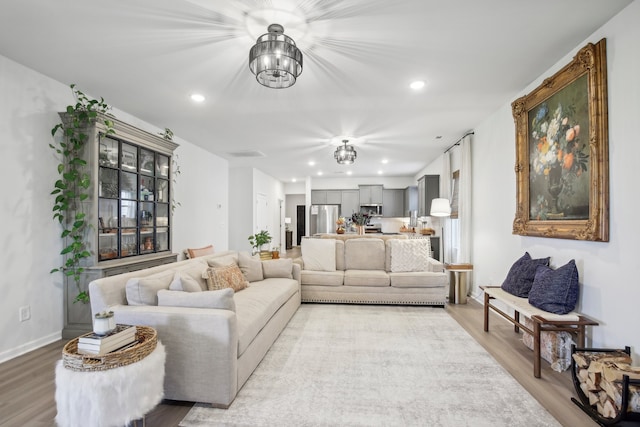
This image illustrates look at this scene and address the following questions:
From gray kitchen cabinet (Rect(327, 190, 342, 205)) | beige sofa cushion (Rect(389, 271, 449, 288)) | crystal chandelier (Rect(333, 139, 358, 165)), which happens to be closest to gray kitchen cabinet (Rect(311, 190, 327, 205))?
gray kitchen cabinet (Rect(327, 190, 342, 205))

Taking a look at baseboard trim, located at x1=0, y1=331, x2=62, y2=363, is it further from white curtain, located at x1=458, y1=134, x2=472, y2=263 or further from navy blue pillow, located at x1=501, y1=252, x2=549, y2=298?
white curtain, located at x1=458, y1=134, x2=472, y2=263

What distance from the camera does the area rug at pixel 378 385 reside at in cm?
193

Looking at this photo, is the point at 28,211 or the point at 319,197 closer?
the point at 28,211

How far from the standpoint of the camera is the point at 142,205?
4.02 meters

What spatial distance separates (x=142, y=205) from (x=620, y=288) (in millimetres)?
4775

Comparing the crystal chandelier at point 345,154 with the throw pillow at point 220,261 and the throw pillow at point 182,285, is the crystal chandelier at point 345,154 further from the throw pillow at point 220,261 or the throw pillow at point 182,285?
the throw pillow at point 182,285

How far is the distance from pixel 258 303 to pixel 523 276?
257 centimetres

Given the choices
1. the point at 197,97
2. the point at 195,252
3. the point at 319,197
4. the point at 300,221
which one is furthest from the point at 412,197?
the point at 197,97

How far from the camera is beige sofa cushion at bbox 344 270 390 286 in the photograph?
14.7ft

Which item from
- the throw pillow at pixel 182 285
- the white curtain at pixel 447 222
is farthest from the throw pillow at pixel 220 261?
the white curtain at pixel 447 222

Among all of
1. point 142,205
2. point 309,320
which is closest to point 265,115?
point 142,205

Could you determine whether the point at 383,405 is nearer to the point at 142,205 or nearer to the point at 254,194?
the point at 142,205

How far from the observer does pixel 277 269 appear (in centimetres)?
423

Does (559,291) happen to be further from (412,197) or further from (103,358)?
(412,197)
